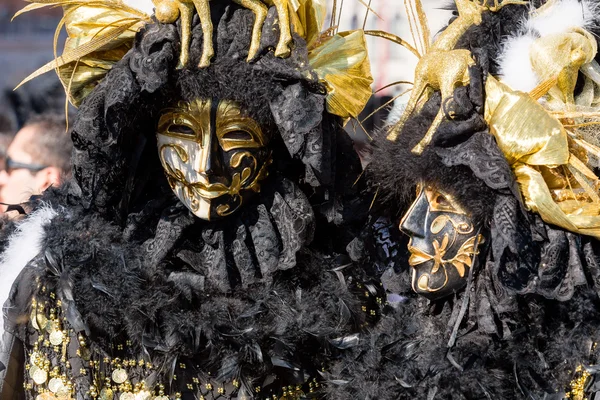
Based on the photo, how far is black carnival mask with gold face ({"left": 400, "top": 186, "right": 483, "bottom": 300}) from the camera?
7.25 ft

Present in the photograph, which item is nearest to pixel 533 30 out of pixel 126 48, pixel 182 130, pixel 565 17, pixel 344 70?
pixel 565 17

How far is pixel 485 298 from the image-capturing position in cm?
223

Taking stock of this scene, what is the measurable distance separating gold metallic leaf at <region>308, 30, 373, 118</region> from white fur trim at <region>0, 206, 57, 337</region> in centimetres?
82

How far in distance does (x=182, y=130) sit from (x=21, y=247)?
54 cm

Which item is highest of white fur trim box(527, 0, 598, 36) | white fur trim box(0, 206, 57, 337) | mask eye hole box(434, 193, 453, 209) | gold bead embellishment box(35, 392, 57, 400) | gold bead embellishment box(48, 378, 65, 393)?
white fur trim box(527, 0, 598, 36)

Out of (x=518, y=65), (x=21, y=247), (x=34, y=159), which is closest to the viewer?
(x=518, y=65)

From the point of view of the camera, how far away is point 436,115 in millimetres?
2176

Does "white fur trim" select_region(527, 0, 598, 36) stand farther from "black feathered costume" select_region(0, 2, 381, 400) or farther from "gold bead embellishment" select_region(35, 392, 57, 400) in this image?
"gold bead embellishment" select_region(35, 392, 57, 400)

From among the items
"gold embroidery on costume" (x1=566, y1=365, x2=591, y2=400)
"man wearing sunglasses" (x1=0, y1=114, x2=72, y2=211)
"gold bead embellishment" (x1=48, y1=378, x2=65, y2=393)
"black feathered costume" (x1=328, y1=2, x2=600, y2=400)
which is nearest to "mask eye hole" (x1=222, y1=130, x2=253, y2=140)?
"black feathered costume" (x1=328, y1=2, x2=600, y2=400)

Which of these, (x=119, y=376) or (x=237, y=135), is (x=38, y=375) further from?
(x=237, y=135)

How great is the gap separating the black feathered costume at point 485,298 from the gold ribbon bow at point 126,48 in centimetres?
16

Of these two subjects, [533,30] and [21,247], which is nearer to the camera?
[533,30]

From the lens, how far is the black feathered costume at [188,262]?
7.36 feet

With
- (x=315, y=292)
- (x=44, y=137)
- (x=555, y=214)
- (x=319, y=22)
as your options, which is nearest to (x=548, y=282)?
(x=555, y=214)
